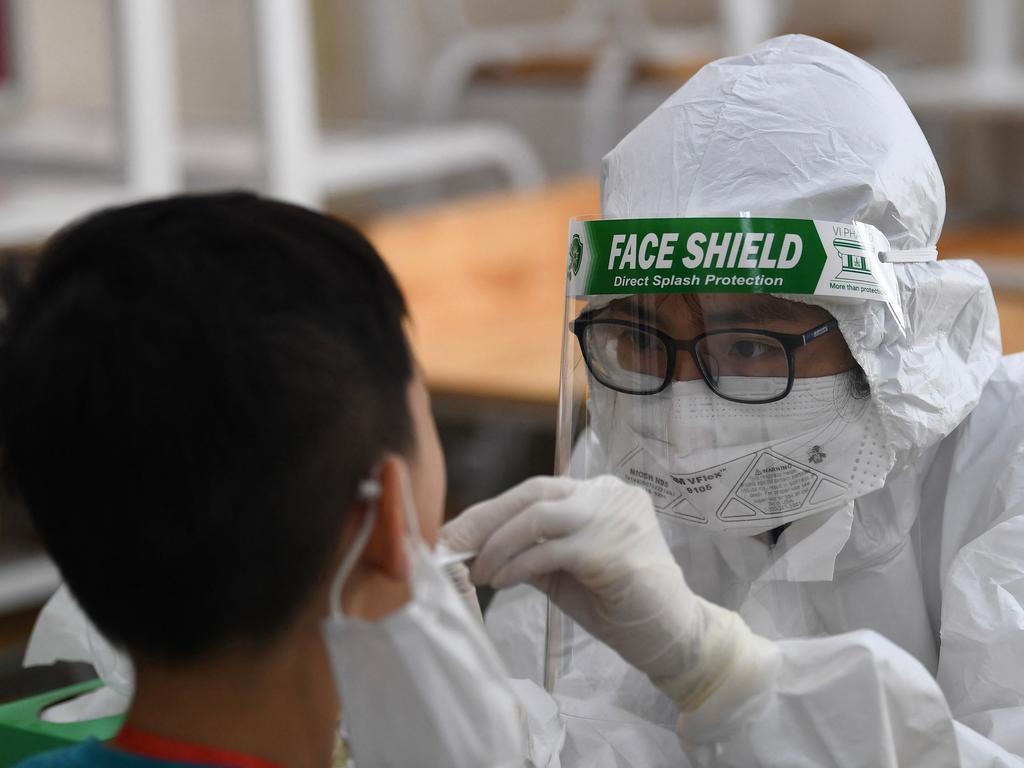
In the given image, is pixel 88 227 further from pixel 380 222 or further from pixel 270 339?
pixel 380 222

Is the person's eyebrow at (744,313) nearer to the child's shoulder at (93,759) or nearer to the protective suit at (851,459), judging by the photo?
the protective suit at (851,459)

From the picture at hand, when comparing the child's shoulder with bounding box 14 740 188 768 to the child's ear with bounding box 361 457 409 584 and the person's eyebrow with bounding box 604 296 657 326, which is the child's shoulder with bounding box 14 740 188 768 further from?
the person's eyebrow with bounding box 604 296 657 326

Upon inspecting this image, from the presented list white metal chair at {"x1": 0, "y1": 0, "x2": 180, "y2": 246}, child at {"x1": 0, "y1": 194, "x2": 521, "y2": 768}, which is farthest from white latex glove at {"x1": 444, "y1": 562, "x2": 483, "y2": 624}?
white metal chair at {"x1": 0, "y1": 0, "x2": 180, "y2": 246}

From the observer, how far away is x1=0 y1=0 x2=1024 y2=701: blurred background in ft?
7.91

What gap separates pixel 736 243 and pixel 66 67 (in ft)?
11.1

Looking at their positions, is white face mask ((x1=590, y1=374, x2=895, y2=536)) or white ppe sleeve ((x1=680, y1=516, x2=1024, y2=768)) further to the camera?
white face mask ((x1=590, y1=374, x2=895, y2=536))

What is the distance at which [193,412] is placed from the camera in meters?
0.74

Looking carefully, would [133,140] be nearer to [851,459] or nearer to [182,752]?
[851,459]

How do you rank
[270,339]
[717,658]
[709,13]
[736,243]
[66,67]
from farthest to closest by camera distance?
[709,13] < [66,67] < [736,243] < [717,658] < [270,339]

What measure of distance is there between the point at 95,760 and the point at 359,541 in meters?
0.21

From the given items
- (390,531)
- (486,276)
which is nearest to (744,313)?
(390,531)

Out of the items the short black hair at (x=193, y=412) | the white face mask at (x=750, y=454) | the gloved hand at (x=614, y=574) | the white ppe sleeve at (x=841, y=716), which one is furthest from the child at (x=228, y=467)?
the white face mask at (x=750, y=454)

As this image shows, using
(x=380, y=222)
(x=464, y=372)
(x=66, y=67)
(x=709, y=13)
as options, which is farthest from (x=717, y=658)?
(x=709, y=13)

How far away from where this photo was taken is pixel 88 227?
80cm
